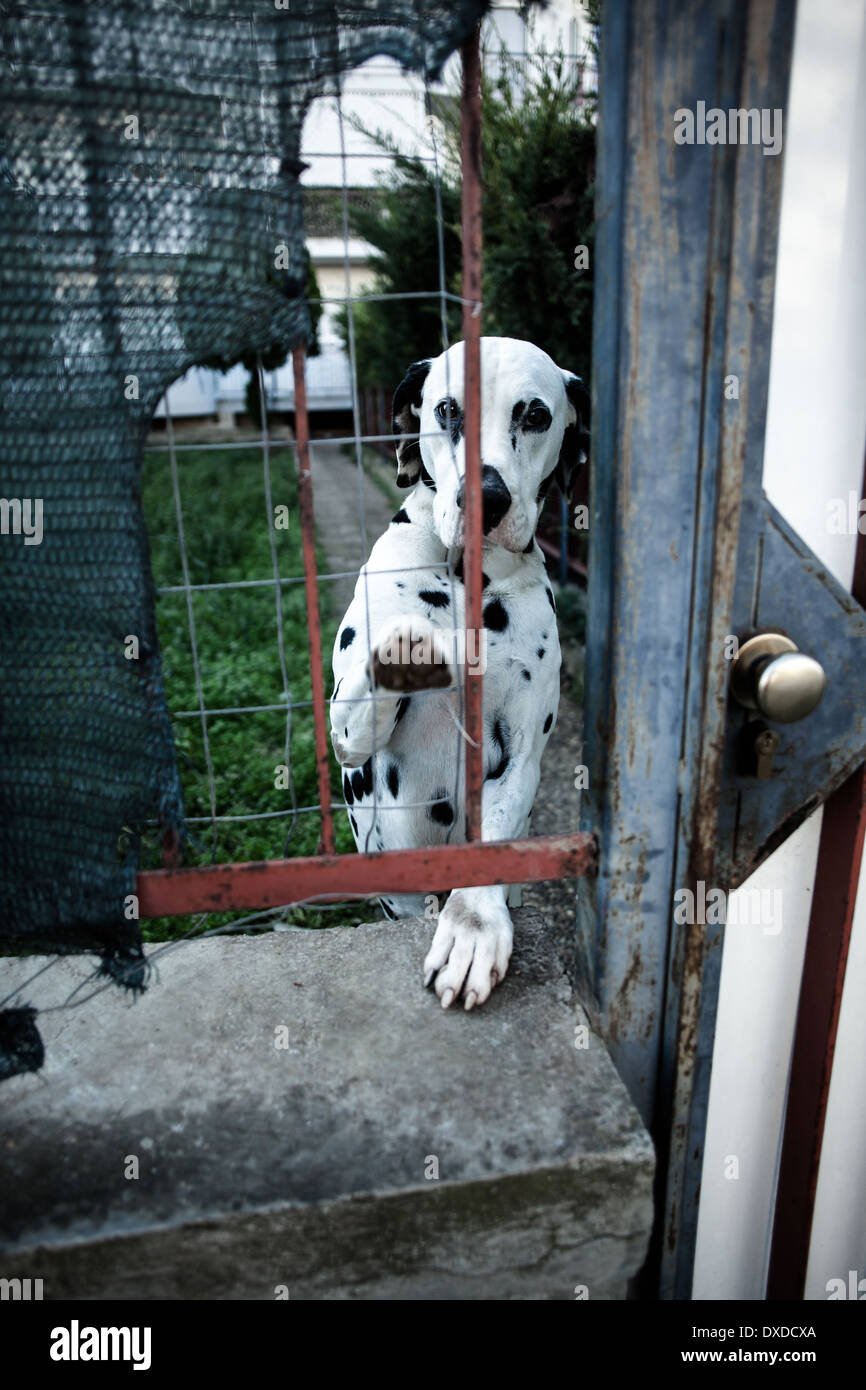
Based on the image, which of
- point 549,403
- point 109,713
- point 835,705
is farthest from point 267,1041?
point 549,403

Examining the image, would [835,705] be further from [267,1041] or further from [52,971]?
[52,971]

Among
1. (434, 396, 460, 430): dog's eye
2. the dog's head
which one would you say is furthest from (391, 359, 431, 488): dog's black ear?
(434, 396, 460, 430): dog's eye

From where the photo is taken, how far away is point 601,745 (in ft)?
5.14

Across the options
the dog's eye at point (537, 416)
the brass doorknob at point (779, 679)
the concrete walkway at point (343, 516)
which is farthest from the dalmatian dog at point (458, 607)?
the concrete walkway at point (343, 516)

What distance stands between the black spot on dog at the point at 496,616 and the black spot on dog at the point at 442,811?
47 cm

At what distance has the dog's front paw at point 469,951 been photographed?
6.13ft

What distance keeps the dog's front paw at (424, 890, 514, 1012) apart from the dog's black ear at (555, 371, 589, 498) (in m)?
1.41

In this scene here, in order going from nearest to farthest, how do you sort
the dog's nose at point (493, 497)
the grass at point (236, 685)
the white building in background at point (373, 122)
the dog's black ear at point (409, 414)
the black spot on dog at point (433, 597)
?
the white building in background at point (373, 122)
the dog's nose at point (493, 497)
the black spot on dog at point (433, 597)
the dog's black ear at point (409, 414)
the grass at point (236, 685)

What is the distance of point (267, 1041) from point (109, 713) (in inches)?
30.2

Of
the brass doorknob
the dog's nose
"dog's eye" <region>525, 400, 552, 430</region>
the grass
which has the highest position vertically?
"dog's eye" <region>525, 400, 552, 430</region>

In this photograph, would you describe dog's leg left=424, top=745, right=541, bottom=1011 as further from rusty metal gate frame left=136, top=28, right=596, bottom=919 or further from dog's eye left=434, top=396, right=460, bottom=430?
dog's eye left=434, top=396, right=460, bottom=430

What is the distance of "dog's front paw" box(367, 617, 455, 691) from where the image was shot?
1.72m

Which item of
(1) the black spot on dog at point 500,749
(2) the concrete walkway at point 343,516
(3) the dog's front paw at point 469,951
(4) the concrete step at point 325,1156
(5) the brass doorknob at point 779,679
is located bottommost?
(2) the concrete walkway at point 343,516

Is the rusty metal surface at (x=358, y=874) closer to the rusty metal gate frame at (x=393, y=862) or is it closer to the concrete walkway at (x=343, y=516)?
the rusty metal gate frame at (x=393, y=862)
